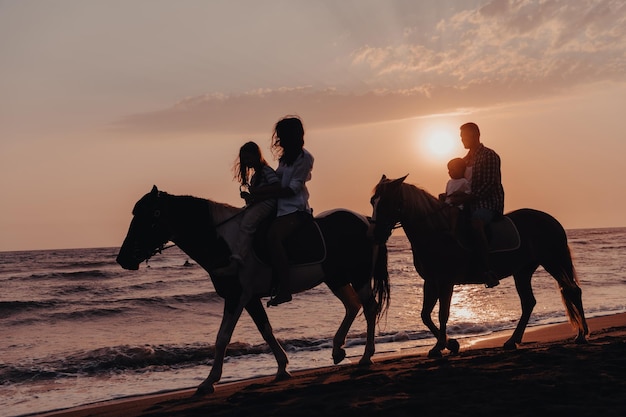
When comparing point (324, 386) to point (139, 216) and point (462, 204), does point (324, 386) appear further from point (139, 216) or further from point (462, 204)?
point (462, 204)

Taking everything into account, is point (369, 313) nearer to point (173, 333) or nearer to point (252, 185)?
point (252, 185)

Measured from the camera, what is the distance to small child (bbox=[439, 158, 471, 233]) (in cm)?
982

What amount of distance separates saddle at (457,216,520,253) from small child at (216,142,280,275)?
2.91m

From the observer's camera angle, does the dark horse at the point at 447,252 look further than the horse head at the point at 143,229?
Yes

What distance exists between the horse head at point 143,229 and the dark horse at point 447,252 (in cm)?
269

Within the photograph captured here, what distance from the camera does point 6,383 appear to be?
12.2m

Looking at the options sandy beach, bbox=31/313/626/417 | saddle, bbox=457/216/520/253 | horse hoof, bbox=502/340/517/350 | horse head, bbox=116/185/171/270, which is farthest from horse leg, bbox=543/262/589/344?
horse head, bbox=116/185/171/270

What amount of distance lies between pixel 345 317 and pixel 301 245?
1.08 meters

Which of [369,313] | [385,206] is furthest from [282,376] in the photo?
[385,206]

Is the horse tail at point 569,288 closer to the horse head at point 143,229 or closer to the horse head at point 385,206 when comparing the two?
the horse head at point 385,206

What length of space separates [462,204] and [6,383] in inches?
322

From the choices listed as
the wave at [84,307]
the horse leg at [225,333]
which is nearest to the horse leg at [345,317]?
the horse leg at [225,333]

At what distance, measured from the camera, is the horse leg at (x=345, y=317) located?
9.15m

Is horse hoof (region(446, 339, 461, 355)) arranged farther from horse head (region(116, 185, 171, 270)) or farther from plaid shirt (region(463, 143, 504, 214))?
horse head (region(116, 185, 171, 270))
